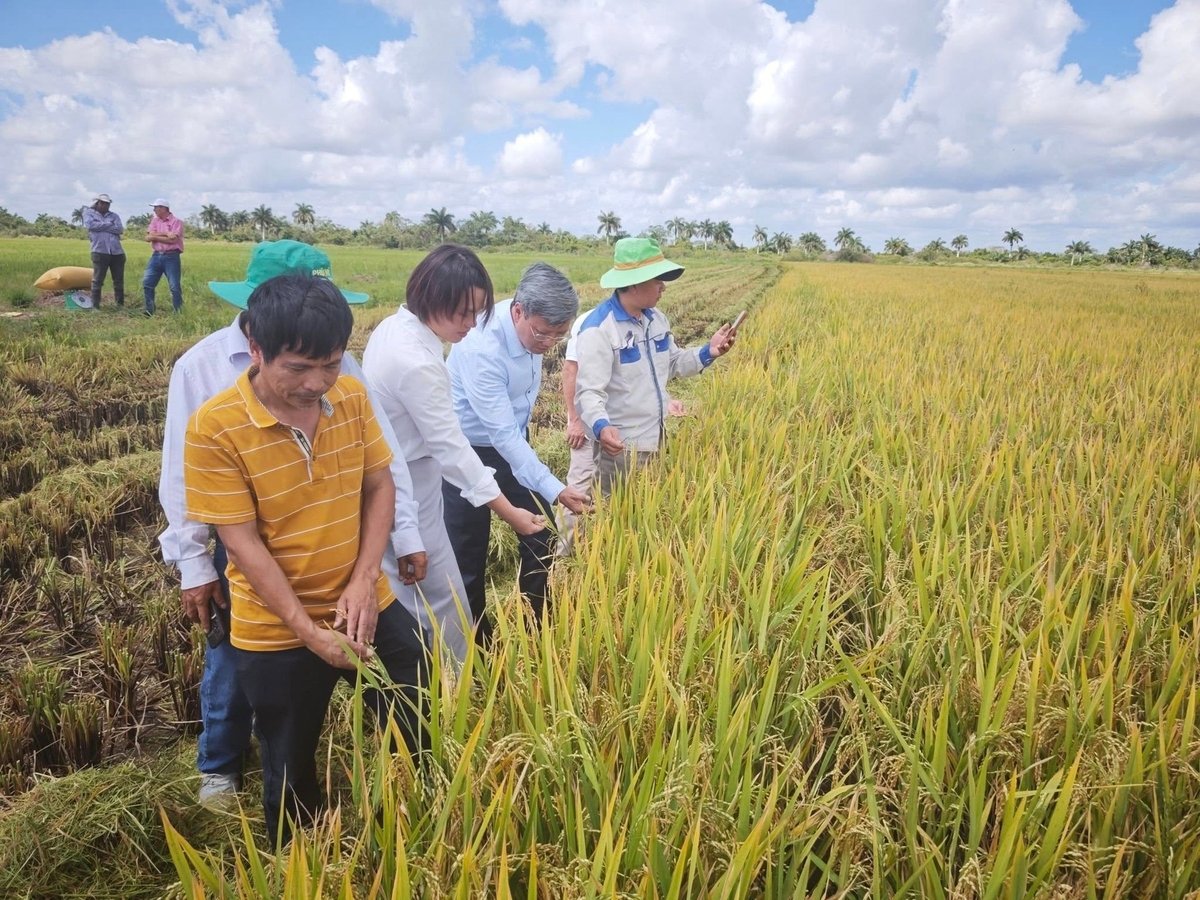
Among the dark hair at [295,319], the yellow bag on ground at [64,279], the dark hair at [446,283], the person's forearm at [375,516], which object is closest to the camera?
the dark hair at [295,319]

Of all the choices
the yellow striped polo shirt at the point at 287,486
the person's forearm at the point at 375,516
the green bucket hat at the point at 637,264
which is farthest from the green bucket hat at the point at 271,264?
the green bucket hat at the point at 637,264

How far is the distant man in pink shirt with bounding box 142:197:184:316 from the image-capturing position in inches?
337

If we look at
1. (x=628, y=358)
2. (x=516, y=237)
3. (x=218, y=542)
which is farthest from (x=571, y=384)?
(x=516, y=237)

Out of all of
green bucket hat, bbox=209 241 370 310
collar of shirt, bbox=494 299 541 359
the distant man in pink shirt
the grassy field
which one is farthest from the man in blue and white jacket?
the distant man in pink shirt

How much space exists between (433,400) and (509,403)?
0.57 metres

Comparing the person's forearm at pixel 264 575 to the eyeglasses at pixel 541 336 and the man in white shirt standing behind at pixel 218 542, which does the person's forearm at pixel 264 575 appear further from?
the eyeglasses at pixel 541 336

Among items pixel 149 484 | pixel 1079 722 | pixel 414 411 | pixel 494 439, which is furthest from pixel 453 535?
pixel 149 484

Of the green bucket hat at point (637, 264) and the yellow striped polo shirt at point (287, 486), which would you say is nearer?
the yellow striped polo shirt at point (287, 486)

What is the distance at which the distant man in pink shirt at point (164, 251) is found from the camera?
337 inches

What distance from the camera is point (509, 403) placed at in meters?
2.52

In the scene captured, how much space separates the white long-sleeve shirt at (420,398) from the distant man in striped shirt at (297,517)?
0.33m

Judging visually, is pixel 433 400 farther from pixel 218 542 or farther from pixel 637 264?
pixel 637 264

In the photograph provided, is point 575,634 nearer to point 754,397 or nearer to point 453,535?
point 453,535

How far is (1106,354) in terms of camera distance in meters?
5.77
